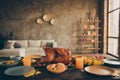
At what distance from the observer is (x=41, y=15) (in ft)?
22.5

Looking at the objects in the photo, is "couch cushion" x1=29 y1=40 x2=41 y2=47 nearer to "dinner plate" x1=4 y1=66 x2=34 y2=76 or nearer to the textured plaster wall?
the textured plaster wall

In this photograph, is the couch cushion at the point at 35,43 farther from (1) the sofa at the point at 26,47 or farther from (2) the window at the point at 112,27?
(2) the window at the point at 112,27

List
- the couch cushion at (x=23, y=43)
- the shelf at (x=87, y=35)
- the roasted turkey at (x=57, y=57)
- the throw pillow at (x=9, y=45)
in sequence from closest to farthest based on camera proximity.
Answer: the roasted turkey at (x=57, y=57) → the throw pillow at (x=9, y=45) → the couch cushion at (x=23, y=43) → the shelf at (x=87, y=35)

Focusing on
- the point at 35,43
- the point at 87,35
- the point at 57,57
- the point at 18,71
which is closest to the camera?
the point at 18,71

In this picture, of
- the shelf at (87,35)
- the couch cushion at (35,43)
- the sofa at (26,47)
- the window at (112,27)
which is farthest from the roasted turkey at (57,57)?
the shelf at (87,35)

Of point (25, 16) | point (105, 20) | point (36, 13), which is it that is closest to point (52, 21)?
point (36, 13)

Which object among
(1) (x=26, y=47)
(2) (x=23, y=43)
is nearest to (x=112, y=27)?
(1) (x=26, y=47)

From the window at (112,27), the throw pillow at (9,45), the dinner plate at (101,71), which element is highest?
the window at (112,27)

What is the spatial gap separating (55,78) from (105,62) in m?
0.78

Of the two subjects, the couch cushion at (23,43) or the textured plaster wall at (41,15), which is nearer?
the couch cushion at (23,43)

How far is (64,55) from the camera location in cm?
173

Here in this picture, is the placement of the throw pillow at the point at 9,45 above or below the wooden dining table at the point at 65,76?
above

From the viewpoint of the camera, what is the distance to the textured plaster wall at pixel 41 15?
6.80 m

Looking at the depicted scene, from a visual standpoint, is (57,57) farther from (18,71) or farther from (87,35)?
(87,35)
